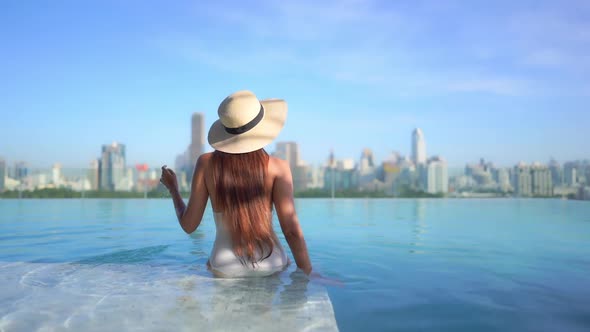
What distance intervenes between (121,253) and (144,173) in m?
13.9

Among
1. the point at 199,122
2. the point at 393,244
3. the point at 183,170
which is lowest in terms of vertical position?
the point at 393,244

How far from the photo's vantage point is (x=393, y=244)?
11.1 ft

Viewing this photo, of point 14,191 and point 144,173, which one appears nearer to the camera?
point 14,191

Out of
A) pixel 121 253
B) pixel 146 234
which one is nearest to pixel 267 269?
pixel 121 253

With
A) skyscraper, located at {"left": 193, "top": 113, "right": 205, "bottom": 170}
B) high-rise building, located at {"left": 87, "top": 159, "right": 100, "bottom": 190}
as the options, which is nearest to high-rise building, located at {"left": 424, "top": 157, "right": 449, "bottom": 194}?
skyscraper, located at {"left": 193, "top": 113, "right": 205, "bottom": 170}

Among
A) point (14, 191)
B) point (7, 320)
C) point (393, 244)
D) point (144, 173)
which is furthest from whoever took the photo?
point (144, 173)

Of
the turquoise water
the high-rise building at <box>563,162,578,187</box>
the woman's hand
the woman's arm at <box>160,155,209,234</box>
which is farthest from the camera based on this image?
the high-rise building at <box>563,162,578,187</box>

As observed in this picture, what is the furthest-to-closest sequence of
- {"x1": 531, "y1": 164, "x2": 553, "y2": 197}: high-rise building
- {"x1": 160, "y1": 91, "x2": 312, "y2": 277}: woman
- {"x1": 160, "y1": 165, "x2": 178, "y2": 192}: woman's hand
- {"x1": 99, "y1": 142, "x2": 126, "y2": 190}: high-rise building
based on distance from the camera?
{"x1": 531, "y1": 164, "x2": 553, "y2": 197}: high-rise building, {"x1": 99, "y1": 142, "x2": 126, "y2": 190}: high-rise building, {"x1": 160, "y1": 165, "x2": 178, "y2": 192}: woman's hand, {"x1": 160, "y1": 91, "x2": 312, "y2": 277}: woman

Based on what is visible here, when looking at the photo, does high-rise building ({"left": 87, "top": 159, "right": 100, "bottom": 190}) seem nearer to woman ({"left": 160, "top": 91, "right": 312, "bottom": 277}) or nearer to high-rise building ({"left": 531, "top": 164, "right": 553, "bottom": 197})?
woman ({"left": 160, "top": 91, "right": 312, "bottom": 277})

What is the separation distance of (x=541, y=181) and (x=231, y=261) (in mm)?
18198

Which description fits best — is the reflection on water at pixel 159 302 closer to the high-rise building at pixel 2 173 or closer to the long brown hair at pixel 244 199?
the long brown hair at pixel 244 199

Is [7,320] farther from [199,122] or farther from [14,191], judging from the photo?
[199,122]

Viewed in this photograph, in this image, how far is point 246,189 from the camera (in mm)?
1683

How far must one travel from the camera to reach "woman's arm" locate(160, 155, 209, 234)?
5.70ft
